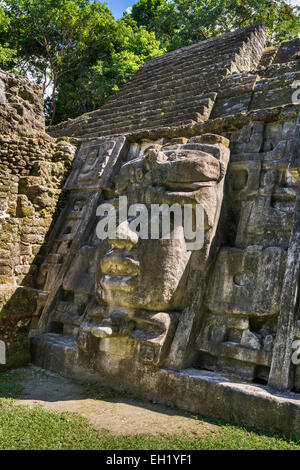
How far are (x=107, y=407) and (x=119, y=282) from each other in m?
1.27

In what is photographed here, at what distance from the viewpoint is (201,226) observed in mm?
4352

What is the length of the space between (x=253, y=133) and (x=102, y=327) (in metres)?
2.99

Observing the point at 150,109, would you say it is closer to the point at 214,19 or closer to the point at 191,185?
the point at 191,185

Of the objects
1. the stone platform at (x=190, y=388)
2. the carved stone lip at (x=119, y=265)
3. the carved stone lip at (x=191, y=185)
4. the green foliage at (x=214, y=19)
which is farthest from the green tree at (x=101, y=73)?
the stone platform at (x=190, y=388)

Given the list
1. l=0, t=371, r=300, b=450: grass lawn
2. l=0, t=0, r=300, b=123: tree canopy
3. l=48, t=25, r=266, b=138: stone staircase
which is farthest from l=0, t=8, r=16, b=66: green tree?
l=0, t=371, r=300, b=450: grass lawn

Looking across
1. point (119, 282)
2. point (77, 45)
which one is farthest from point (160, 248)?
point (77, 45)

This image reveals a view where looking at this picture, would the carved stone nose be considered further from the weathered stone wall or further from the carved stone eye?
the weathered stone wall

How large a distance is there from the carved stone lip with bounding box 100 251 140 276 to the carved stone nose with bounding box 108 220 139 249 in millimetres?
112

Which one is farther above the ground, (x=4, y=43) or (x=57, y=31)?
(x=57, y=31)

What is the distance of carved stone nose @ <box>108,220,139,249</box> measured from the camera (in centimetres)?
432

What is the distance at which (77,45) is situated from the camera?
16156 millimetres

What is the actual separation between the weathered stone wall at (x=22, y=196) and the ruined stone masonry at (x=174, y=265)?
2cm

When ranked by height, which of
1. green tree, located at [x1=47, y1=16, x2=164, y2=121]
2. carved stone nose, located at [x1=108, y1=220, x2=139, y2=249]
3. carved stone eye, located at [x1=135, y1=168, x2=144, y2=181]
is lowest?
carved stone nose, located at [x1=108, y1=220, x2=139, y2=249]

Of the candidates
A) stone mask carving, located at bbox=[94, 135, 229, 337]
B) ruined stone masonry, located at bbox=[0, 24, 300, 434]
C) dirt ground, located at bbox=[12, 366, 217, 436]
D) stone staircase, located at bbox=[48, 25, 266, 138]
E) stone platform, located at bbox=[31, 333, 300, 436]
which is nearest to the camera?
stone platform, located at bbox=[31, 333, 300, 436]
